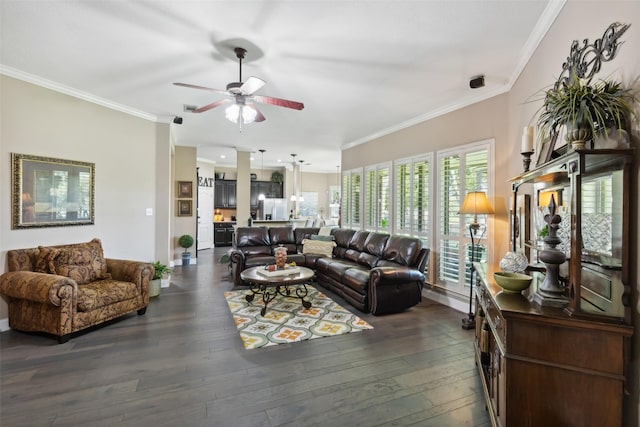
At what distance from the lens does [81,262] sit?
3.75m

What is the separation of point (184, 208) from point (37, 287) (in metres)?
4.59

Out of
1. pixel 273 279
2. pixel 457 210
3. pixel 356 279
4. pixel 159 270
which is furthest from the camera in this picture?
pixel 159 270

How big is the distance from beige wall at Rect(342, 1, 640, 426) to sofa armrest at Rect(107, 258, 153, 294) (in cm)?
450

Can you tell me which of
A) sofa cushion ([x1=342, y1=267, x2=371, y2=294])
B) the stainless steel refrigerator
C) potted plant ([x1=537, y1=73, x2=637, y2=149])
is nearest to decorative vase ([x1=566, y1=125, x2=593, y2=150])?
potted plant ([x1=537, y1=73, x2=637, y2=149])

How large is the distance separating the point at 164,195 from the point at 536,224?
534cm

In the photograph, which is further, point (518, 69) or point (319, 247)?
point (319, 247)

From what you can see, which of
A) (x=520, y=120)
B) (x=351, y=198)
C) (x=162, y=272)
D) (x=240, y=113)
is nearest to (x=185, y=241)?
(x=162, y=272)

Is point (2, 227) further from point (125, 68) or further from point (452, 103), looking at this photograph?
point (452, 103)

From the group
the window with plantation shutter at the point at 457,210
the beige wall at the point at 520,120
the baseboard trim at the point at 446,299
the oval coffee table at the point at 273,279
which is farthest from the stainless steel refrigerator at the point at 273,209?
the window with plantation shutter at the point at 457,210

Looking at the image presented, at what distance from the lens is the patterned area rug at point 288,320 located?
10.8 feet

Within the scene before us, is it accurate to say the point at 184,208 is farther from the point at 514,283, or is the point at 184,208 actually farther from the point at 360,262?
the point at 514,283

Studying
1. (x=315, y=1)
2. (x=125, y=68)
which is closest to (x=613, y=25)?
(x=315, y=1)

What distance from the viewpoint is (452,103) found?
4305 mm

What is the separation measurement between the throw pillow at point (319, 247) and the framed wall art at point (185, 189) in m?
3.43
